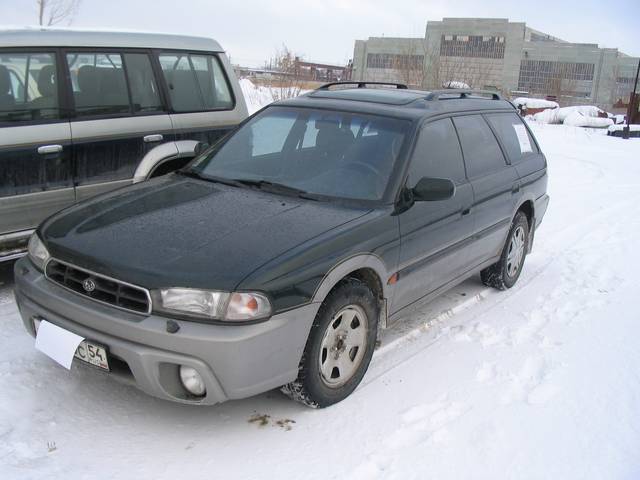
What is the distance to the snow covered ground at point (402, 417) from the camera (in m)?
2.84

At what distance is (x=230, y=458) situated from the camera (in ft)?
9.41

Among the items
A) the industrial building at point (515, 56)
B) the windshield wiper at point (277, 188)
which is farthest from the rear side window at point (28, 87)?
the industrial building at point (515, 56)

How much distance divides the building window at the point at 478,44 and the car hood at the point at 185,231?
3188 inches

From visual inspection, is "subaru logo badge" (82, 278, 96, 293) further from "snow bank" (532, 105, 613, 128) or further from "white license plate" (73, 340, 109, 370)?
Result: "snow bank" (532, 105, 613, 128)

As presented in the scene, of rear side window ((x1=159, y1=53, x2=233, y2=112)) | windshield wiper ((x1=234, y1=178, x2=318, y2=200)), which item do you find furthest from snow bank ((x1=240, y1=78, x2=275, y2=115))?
windshield wiper ((x1=234, y1=178, x2=318, y2=200))

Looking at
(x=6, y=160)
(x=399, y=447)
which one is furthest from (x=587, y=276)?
(x=6, y=160)

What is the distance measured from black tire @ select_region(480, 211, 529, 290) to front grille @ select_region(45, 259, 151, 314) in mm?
3460

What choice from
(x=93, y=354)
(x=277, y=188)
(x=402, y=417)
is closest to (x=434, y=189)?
(x=277, y=188)

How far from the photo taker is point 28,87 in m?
4.57

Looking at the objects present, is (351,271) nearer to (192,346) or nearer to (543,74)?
(192,346)

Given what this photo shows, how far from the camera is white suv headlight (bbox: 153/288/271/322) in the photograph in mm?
2730

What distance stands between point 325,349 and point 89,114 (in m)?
2.96

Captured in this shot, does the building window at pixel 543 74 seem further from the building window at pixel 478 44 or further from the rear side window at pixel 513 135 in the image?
the rear side window at pixel 513 135

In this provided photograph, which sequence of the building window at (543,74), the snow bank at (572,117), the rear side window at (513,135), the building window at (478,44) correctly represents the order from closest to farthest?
the rear side window at (513,135), the snow bank at (572,117), the building window at (543,74), the building window at (478,44)
